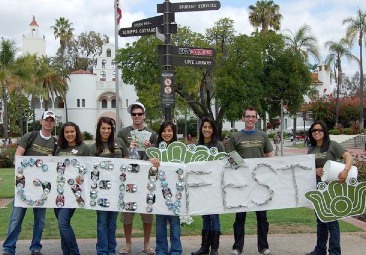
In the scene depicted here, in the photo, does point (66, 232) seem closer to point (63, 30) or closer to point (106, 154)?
point (106, 154)

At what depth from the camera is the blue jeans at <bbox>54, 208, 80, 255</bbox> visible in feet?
20.0

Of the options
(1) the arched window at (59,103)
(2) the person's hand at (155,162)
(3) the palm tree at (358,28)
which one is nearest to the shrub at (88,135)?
(1) the arched window at (59,103)

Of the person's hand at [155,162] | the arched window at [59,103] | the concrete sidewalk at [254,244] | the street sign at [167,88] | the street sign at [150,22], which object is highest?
the arched window at [59,103]

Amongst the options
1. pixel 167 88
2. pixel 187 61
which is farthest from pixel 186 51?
pixel 167 88

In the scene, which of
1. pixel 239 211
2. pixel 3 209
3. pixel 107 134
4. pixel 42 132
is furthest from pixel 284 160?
pixel 3 209

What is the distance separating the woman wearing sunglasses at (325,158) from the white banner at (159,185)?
0.15 meters

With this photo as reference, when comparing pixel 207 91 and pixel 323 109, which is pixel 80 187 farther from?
pixel 323 109

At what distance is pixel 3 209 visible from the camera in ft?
34.8

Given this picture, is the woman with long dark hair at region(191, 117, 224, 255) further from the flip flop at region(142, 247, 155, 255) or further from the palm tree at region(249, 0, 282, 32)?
the palm tree at region(249, 0, 282, 32)

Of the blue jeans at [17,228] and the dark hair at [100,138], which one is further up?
the dark hair at [100,138]

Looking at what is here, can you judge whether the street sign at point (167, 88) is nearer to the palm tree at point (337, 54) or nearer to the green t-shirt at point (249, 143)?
the green t-shirt at point (249, 143)

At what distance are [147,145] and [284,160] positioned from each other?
1.83m

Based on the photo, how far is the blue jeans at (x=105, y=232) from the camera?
6.12 meters

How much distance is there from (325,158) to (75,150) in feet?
10.3
